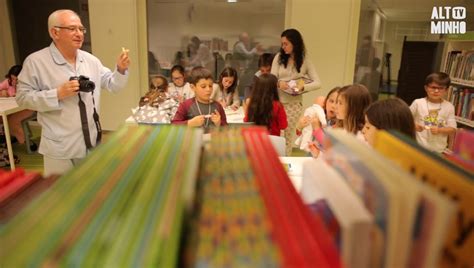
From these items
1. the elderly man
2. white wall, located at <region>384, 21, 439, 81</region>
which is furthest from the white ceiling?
the elderly man

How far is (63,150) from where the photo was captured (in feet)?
6.84

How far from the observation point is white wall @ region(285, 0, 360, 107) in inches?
184

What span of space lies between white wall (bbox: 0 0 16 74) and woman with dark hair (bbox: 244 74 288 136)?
200 inches

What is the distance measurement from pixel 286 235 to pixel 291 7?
4.81 m

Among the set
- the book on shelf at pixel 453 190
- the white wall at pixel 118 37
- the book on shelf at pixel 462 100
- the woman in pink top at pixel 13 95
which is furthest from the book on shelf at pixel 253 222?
the woman in pink top at pixel 13 95

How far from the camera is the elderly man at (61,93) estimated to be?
199cm

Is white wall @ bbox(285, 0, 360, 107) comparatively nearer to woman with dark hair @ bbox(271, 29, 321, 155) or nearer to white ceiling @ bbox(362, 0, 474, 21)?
white ceiling @ bbox(362, 0, 474, 21)

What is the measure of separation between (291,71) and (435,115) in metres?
1.49

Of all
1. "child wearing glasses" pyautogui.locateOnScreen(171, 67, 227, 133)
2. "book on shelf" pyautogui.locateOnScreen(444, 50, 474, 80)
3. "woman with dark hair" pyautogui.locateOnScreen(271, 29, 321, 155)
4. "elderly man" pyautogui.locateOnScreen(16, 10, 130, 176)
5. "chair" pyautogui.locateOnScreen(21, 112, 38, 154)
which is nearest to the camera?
"elderly man" pyautogui.locateOnScreen(16, 10, 130, 176)

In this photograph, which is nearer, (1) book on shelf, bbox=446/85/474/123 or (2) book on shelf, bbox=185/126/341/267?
(2) book on shelf, bbox=185/126/341/267

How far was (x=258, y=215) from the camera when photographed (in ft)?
1.49

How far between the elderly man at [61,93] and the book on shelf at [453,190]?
1.91m

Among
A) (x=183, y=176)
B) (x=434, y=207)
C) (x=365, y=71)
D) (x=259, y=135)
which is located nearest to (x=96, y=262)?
(x=183, y=176)

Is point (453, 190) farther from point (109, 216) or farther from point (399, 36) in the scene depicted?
point (399, 36)
